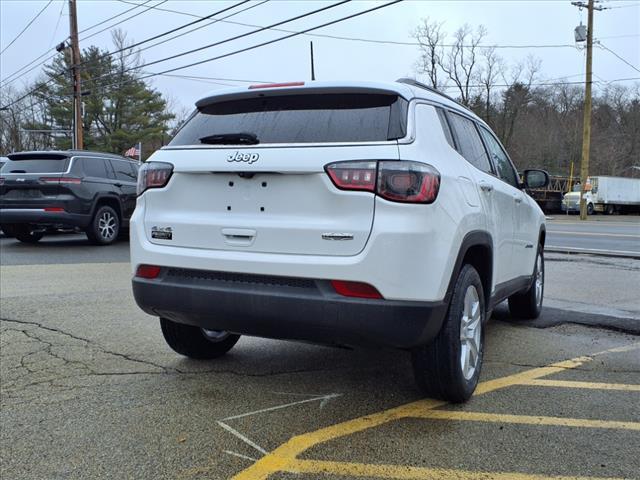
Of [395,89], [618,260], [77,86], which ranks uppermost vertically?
[77,86]

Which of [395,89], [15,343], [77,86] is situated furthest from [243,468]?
[77,86]

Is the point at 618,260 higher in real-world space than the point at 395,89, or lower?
lower

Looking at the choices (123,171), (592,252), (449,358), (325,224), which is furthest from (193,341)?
(592,252)

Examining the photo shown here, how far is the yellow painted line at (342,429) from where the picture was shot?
2725 millimetres

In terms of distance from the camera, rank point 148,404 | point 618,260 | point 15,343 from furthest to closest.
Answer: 1. point 618,260
2. point 15,343
3. point 148,404

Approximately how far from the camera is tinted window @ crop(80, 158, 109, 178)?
450 inches

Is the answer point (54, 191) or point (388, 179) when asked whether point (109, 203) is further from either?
point (388, 179)

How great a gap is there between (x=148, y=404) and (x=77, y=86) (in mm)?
25911

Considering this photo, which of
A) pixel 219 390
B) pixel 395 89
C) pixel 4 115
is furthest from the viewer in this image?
pixel 4 115

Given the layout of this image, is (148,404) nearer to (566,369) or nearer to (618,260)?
(566,369)

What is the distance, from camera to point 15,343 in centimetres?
484

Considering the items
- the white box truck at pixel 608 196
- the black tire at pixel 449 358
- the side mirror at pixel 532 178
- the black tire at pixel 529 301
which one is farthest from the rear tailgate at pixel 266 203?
the white box truck at pixel 608 196

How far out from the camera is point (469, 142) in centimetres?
406

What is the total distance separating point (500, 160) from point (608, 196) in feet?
127
